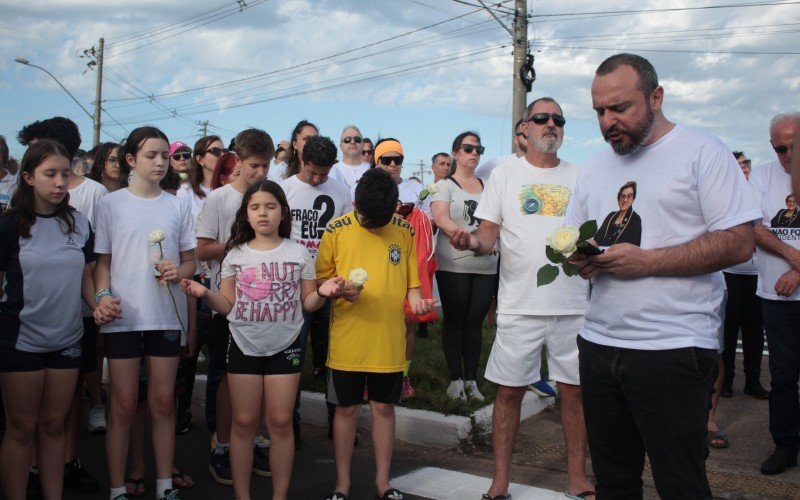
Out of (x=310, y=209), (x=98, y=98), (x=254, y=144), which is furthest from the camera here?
(x=98, y=98)

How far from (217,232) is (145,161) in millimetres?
821

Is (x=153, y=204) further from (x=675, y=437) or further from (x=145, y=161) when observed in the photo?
(x=675, y=437)

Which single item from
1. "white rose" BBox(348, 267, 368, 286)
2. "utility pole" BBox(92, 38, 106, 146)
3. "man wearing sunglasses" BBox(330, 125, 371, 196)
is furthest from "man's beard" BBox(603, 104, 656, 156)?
"utility pole" BBox(92, 38, 106, 146)

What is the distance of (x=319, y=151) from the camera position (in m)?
5.75

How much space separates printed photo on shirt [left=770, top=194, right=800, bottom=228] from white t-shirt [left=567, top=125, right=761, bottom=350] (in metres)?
2.62

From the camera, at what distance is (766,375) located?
880 cm

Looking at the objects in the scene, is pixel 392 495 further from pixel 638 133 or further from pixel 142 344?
pixel 638 133

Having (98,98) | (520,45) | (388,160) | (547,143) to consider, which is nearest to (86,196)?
(388,160)

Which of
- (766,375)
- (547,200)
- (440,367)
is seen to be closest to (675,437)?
(547,200)

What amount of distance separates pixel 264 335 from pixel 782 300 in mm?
3672

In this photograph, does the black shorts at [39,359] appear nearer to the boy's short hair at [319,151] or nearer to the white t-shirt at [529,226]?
the boy's short hair at [319,151]

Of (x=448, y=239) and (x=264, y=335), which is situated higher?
(x=448, y=239)

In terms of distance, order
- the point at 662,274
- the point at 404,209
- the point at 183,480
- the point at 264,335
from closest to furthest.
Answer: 1. the point at 662,274
2. the point at 264,335
3. the point at 183,480
4. the point at 404,209

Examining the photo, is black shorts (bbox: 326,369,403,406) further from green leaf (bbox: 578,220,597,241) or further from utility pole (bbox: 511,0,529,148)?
utility pole (bbox: 511,0,529,148)
